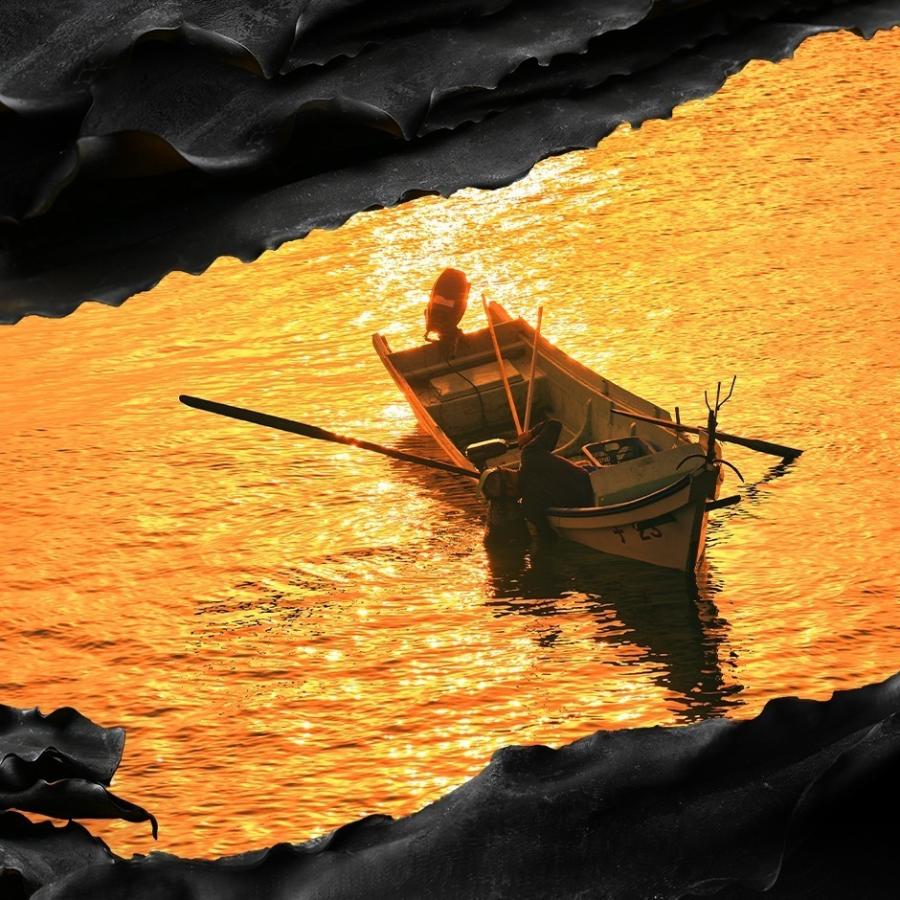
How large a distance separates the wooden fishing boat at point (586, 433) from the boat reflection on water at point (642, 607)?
0.29 meters

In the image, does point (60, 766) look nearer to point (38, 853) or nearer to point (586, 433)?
point (38, 853)

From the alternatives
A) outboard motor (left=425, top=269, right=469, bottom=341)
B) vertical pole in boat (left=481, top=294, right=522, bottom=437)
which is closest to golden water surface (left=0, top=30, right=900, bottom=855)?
vertical pole in boat (left=481, top=294, right=522, bottom=437)

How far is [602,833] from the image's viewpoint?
0.53 m

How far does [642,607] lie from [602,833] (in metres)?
7.74

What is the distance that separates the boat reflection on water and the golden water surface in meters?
0.02

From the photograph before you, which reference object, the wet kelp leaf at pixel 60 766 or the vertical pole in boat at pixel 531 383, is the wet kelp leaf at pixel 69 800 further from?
the vertical pole in boat at pixel 531 383

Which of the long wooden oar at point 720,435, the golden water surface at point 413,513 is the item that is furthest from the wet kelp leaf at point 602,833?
the long wooden oar at point 720,435

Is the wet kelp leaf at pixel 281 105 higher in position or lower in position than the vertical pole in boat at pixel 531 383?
higher

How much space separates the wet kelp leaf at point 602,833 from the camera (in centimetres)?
52

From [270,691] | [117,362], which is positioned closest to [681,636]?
[270,691]

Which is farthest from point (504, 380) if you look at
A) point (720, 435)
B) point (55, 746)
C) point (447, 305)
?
point (55, 746)

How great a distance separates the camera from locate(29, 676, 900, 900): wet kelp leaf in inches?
20.3

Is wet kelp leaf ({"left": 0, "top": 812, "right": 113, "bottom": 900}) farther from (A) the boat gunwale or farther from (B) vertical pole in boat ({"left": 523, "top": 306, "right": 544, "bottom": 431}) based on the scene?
(B) vertical pole in boat ({"left": 523, "top": 306, "right": 544, "bottom": 431})

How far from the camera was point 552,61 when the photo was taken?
1.92 feet
